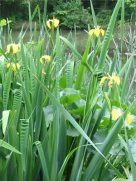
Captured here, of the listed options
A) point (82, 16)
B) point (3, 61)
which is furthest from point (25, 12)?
point (3, 61)

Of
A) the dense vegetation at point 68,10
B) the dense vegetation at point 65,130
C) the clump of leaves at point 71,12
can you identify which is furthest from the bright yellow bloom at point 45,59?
the clump of leaves at point 71,12

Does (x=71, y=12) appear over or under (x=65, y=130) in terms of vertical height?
under

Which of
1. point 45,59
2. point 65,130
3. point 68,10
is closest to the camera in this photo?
point 65,130

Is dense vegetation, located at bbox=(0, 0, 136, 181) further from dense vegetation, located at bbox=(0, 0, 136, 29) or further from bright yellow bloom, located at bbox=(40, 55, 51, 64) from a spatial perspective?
dense vegetation, located at bbox=(0, 0, 136, 29)

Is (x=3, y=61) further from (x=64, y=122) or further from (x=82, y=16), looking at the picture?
(x=82, y=16)

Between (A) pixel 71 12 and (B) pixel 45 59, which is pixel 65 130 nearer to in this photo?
(B) pixel 45 59

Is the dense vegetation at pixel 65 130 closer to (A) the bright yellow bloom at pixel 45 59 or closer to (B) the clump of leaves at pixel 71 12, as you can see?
(A) the bright yellow bloom at pixel 45 59

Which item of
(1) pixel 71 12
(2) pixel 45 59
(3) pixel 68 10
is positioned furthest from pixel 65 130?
(1) pixel 71 12

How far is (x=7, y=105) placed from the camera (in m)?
0.98

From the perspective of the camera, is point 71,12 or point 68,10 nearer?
point 68,10

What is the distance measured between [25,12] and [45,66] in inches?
405

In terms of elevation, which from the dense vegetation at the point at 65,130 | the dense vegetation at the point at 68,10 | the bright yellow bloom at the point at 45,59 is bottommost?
the dense vegetation at the point at 68,10

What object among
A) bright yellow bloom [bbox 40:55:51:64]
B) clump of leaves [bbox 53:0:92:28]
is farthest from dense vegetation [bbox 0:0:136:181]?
clump of leaves [bbox 53:0:92:28]

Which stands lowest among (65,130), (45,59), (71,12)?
(71,12)
